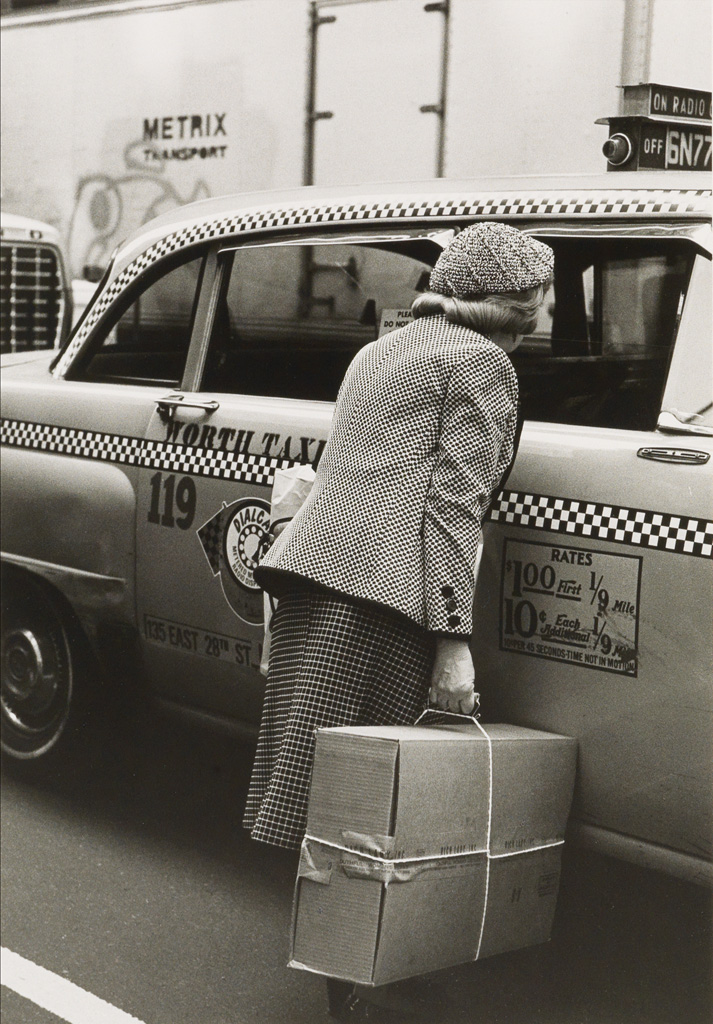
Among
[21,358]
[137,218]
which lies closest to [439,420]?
[21,358]

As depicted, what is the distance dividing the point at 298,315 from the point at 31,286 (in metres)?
5.78

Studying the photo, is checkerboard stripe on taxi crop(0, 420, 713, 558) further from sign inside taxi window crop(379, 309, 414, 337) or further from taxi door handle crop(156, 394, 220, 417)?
sign inside taxi window crop(379, 309, 414, 337)

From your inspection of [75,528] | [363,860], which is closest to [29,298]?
[75,528]

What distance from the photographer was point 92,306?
485cm

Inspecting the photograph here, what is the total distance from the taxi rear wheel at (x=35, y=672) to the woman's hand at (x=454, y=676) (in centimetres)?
203

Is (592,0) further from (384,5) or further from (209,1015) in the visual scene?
(209,1015)

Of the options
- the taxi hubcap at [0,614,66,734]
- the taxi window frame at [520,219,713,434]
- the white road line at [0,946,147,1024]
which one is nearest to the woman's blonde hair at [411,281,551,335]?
the taxi window frame at [520,219,713,434]

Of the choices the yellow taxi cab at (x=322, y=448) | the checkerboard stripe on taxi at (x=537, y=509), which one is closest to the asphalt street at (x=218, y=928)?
the yellow taxi cab at (x=322, y=448)

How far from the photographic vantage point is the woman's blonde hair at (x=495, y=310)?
3.23 meters

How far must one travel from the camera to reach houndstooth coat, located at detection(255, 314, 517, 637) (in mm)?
3135

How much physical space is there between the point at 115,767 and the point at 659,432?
2831 mm

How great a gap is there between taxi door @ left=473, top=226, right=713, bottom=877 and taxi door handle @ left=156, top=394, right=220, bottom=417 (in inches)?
44.3

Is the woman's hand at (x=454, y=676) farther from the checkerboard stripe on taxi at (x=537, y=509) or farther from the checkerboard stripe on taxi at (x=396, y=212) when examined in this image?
the checkerboard stripe on taxi at (x=396, y=212)

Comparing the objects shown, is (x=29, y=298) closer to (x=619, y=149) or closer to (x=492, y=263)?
(x=619, y=149)
